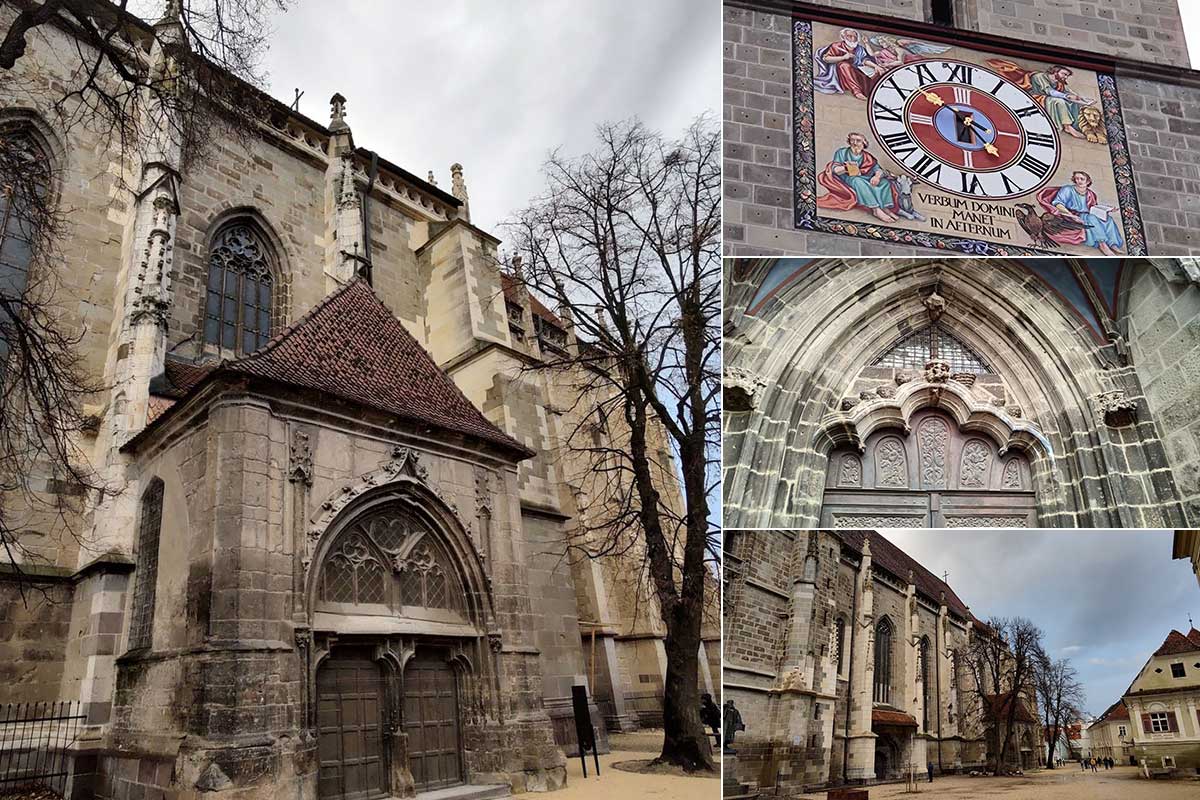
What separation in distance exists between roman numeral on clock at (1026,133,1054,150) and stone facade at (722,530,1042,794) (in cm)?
682

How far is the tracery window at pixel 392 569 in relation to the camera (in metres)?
9.64

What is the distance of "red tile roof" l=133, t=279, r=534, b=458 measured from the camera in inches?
383

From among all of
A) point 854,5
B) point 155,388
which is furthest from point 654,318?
point 155,388

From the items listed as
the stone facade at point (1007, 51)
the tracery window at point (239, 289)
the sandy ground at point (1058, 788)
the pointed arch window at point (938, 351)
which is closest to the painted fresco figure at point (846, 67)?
→ the stone facade at point (1007, 51)

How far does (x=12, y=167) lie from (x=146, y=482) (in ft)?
14.1

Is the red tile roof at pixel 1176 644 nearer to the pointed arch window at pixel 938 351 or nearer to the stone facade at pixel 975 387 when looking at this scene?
the stone facade at pixel 975 387

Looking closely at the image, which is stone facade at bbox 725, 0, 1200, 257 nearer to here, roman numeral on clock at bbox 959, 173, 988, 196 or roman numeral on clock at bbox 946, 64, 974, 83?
roman numeral on clock at bbox 946, 64, 974, 83

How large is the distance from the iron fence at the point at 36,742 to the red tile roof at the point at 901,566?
9.34 m

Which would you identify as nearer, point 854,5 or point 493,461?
point 854,5

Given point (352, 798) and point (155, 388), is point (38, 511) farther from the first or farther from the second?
point (352, 798)

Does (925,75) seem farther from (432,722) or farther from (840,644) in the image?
(432,722)

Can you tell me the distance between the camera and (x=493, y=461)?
1166cm

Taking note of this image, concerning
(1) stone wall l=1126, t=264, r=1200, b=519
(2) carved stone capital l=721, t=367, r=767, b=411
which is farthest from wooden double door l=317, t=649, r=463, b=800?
(1) stone wall l=1126, t=264, r=1200, b=519

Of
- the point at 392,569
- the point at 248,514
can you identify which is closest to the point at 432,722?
the point at 392,569
